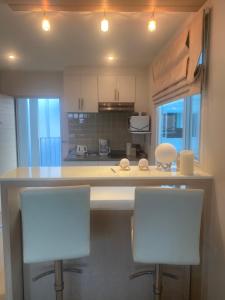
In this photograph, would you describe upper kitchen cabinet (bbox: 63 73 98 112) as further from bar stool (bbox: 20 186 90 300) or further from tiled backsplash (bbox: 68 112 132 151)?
bar stool (bbox: 20 186 90 300)

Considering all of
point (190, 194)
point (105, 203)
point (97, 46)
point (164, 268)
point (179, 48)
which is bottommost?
point (164, 268)

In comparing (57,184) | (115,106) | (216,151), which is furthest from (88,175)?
(115,106)

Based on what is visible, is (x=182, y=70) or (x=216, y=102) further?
(x=182, y=70)

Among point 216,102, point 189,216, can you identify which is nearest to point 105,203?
point 189,216

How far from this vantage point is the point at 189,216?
1410 mm

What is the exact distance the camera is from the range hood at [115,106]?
4168 mm

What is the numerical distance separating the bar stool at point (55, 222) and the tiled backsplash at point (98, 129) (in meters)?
3.30

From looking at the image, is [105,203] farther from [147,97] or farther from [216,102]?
[147,97]

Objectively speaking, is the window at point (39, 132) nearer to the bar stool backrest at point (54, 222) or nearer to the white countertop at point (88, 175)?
the white countertop at point (88, 175)

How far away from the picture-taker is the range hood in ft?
13.7

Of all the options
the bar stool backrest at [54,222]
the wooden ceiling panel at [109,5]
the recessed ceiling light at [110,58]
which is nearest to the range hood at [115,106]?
the recessed ceiling light at [110,58]

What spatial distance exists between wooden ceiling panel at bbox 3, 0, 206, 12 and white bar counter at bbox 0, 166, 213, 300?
1.25 meters

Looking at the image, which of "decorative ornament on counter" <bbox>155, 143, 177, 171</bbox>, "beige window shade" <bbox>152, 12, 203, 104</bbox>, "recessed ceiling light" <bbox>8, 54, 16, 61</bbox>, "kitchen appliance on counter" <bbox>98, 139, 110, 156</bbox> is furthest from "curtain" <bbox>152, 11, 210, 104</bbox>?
"recessed ceiling light" <bbox>8, 54, 16, 61</bbox>

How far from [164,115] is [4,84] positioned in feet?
10.3
